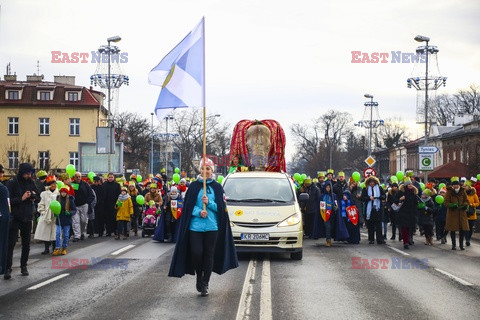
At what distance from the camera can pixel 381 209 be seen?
2000 cm

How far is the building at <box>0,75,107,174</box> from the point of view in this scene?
73.9 metres

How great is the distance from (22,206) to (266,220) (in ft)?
16.0

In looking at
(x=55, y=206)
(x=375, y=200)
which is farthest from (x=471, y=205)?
(x=55, y=206)

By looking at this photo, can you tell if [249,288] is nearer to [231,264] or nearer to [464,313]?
[231,264]

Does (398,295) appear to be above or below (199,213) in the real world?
below

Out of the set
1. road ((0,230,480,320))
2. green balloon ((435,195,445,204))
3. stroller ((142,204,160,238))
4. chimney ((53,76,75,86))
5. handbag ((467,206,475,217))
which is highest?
chimney ((53,76,75,86))

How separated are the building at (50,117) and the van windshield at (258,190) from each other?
60.1 m

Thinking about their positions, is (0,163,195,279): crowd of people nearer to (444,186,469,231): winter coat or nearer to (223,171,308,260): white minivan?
(223,171,308,260): white minivan

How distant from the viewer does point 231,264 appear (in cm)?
1012

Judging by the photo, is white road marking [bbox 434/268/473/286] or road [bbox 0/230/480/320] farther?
white road marking [bbox 434/268/473/286]

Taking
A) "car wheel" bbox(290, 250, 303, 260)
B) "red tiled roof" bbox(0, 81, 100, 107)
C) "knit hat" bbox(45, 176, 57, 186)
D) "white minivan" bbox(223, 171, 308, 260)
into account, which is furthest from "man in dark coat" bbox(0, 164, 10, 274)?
"red tiled roof" bbox(0, 81, 100, 107)

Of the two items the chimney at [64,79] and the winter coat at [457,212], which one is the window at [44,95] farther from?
the winter coat at [457,212]

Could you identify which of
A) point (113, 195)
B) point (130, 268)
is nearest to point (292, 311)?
point (130, 268)

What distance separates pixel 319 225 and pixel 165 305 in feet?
40.4
